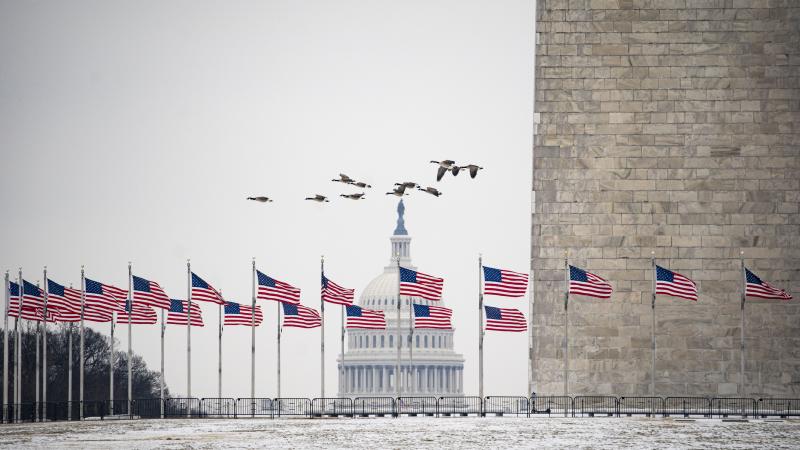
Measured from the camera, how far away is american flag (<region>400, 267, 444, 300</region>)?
286 ft

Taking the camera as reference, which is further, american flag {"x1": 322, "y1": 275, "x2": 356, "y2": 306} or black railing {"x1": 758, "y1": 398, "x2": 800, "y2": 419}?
american flag {"x1": 322, "y1": 275, "x2": 356, "y2": 306}

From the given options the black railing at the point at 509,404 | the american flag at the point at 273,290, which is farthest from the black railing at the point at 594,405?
the american flag at the point at 273,290

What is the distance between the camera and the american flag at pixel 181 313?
3698 inches

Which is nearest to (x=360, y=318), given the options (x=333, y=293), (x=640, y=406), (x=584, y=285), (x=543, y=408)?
(x=333, y=293)

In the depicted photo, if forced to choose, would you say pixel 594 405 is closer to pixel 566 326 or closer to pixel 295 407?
pixel 566 326

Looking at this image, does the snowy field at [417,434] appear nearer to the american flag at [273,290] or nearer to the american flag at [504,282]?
the american flag at [504,282]

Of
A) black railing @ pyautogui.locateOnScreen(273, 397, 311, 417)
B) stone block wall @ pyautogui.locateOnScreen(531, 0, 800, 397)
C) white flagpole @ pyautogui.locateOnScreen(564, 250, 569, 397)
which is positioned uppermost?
stone block wall @ pyautogui.locateOnScreen(531, 0, 800, 397)

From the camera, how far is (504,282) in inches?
3366

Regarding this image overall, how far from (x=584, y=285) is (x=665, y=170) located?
10.2 m

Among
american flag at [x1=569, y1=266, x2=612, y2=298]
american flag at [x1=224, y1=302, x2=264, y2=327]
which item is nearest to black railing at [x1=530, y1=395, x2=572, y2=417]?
american flag at [x1=569, y1=266, x2=612, y2=298]

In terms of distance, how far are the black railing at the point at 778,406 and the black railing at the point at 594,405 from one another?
6509mm

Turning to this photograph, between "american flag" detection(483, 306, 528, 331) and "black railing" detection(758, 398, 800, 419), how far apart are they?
10967 millimetres

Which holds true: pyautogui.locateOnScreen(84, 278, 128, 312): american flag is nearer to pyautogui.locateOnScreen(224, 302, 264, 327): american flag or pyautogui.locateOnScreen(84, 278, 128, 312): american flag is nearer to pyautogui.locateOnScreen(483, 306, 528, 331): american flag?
pyautogui.locateOnScreen(224, 302, 264, 327): american flag

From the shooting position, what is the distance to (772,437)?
6831cm
